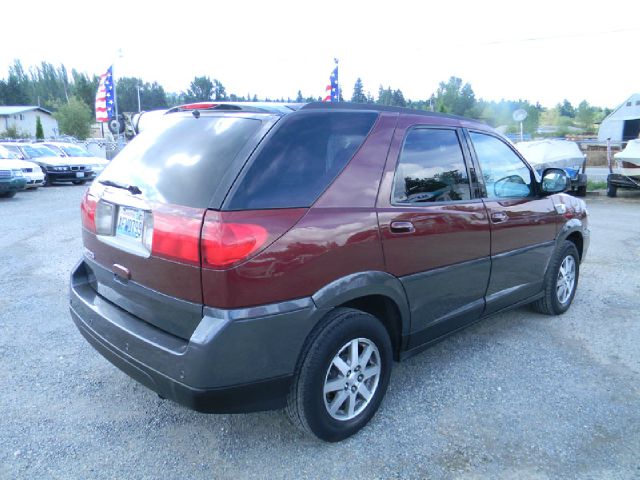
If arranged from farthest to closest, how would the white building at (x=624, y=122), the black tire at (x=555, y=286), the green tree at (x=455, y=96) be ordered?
the white building at (x=624, y=122)
the green tree at (x=455, y=96)
the black tire at (x=555, y=286)

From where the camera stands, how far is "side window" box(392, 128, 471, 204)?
9.53 ft

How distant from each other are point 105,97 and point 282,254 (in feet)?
85.6

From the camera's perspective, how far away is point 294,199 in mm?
2361

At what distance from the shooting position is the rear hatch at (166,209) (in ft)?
7.34

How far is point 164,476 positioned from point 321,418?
32.6 inches

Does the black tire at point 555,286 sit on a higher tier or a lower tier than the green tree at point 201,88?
lower

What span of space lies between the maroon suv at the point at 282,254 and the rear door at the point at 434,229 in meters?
0.01

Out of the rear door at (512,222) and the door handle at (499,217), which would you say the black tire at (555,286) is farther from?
Result: the door handle at (499,217)

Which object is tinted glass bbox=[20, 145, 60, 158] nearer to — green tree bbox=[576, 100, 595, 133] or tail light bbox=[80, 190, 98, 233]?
tail light bbox=[80, 190, 98, 233]

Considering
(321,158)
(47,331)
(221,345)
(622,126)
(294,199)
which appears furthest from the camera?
(622,126)

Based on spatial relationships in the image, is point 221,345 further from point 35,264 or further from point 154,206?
point 35,264

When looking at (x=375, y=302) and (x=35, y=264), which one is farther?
(x=35, y=264)

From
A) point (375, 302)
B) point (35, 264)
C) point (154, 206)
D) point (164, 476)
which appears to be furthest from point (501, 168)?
point (35, 264)

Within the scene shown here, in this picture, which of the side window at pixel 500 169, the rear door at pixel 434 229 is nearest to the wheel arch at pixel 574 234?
the side window at pixel 500 169
